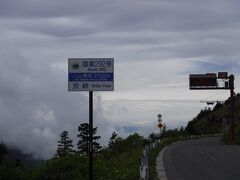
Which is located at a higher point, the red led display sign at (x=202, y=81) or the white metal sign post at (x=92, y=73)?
the red led display sign at (x=202, y=81)

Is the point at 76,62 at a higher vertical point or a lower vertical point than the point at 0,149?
higher

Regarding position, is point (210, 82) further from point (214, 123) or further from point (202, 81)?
point (214, 123)

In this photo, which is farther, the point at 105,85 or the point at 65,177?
the point at 65,177

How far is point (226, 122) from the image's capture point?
84938 millimetres

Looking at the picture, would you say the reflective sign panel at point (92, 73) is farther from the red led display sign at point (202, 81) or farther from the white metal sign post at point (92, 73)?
the red led display sign at point (202, 81)

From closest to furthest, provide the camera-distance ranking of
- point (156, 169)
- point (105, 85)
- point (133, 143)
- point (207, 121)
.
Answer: point (105, 85) < point (156, 169) < point (133, 143) < point (207, 121)

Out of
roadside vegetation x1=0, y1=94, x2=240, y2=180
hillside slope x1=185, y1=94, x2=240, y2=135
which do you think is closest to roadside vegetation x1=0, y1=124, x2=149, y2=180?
roadside vegetation x1=0, y1=94, x2=240, y2=180

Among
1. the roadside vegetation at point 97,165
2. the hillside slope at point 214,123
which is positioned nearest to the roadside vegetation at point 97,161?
the roadside vegetation at point 97,165

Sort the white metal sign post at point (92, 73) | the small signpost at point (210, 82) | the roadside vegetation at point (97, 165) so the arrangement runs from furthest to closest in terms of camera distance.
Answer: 1. the small signpost at point (210, 82)
2. the roadside vegetation at point (97, 165)
3. the white metal sign post at point (92, 73)

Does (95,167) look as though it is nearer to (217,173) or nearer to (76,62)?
(217,173)

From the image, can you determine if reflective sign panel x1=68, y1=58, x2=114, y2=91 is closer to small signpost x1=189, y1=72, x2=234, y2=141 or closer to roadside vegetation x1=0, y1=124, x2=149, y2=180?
roadside vegetation x1=0, y1=124, x2=149, y2=180

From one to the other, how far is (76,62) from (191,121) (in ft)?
333

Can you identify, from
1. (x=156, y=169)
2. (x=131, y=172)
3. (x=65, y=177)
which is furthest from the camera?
(x=65, y=177)

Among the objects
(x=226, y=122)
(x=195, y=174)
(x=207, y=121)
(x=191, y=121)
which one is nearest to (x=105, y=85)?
(x=195, y=174)
